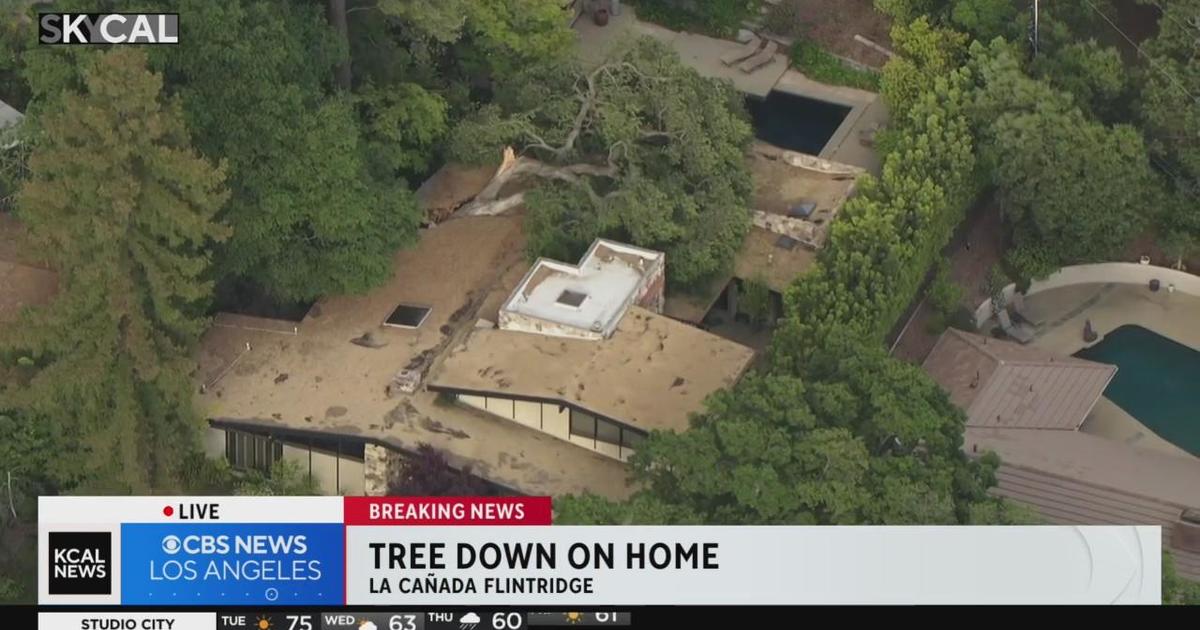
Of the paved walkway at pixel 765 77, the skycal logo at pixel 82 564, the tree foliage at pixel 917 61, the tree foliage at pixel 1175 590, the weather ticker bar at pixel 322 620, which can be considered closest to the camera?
the weather ticker bar at pixel 322 620

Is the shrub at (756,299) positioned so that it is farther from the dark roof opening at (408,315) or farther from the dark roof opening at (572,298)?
the dark roof opening at (408,315)

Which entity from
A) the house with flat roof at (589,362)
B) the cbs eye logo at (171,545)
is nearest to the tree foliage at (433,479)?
the house with flat roof at (589,362)

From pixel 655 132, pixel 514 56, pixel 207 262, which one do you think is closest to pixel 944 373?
pixel 655 132

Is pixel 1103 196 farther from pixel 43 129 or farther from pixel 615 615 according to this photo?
pixel 43 129

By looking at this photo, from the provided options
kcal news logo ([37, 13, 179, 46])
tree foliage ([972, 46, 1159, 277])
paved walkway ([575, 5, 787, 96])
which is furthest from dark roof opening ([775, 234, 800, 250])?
kcal news logo ([37, 13, 179, 46])

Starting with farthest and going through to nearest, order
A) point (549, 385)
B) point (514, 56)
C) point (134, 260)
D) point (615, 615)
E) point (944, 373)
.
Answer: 1. point (514, 56)
2. point (944, 373)
3. point (549, 385)
4. point (134, 260)
5. point (615, 615)

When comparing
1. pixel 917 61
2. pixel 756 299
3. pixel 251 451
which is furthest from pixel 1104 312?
pixel 251 451

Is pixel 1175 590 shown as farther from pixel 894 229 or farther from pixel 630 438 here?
pixel 894 229
